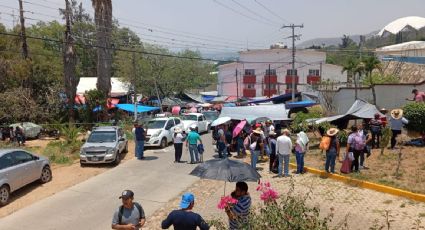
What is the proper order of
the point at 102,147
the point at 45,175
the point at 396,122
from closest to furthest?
the point at 45,175 < the point at 396,122 < the point at 102,147

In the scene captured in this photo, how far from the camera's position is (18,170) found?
1391cm

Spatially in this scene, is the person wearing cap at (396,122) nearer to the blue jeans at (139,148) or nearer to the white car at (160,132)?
the white car at (160,132)

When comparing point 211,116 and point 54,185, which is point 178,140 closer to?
point 54,185

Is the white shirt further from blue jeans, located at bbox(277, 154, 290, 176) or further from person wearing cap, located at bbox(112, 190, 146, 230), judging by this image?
person wearing cap, located at bbox(112, 190, 146, 230)

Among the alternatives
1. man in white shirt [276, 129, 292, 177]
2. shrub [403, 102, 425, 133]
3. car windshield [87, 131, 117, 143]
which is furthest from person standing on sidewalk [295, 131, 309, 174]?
car windshield [87, 131, 117, 143]

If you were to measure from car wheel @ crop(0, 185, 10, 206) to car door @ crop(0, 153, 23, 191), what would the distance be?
0.18 metres

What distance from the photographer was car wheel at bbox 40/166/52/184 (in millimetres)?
15623

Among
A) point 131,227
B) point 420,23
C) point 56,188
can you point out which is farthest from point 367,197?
point 420,23

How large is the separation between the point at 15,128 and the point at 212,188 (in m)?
17.0

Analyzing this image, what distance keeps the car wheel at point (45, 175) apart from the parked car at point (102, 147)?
87.4 inches

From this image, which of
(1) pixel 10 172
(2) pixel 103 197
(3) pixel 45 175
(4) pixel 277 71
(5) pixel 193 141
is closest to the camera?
(1) pixel 10 172

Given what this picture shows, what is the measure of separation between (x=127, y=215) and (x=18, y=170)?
27.3 ft

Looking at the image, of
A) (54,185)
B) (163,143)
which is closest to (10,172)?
(54,185)

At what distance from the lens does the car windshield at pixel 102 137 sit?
62.4ft
